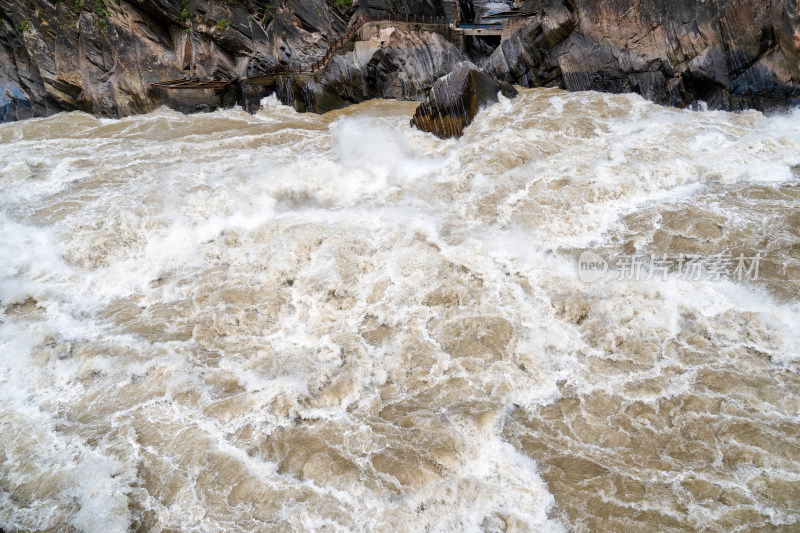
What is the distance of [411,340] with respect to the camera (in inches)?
254

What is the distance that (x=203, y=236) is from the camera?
9.10 metres

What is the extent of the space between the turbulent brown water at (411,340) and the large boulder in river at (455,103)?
5.71 ft

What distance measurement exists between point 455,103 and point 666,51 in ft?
22.5

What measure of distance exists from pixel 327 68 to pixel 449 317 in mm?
14575

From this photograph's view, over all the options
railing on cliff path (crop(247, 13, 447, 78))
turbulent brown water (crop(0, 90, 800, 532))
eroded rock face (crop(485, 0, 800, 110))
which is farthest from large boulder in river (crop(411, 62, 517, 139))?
railing on cliff path (crop(247, 13, 447, 78))

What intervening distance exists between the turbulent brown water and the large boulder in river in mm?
1739

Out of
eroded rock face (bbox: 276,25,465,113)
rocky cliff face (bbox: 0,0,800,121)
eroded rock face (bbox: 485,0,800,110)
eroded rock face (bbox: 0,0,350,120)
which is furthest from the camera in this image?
eroded rock face (bbox: 0,0,350,120)

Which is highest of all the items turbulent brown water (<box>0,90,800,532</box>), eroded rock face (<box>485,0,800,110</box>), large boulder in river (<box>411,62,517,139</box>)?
eroded rock face (<box>485,0,800,110</box>)

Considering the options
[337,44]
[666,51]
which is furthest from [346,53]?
[666,51]

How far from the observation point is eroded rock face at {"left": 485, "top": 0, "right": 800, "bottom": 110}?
38.3 ft

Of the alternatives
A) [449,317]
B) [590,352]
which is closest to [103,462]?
[449,317]

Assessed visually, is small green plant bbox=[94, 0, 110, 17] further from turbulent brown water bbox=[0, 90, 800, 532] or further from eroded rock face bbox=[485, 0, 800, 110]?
eroded rock face bbox=[485, 0, 800, 110]

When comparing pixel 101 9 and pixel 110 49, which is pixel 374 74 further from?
pixel 101 9

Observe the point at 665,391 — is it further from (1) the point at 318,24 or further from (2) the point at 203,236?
(1) the point at 318,24
